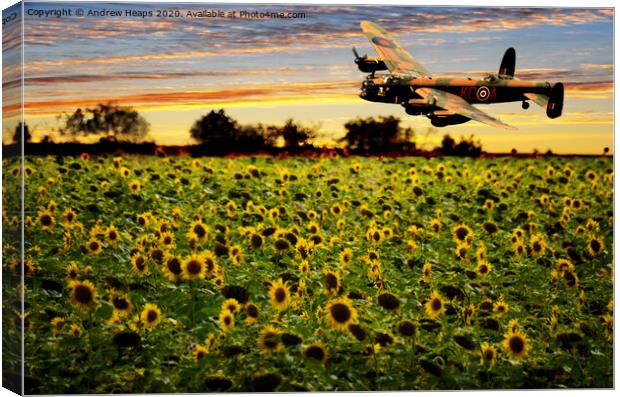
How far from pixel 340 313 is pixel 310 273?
32 cm

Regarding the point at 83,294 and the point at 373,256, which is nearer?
the point at 83,294

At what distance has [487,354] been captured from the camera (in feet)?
25.7

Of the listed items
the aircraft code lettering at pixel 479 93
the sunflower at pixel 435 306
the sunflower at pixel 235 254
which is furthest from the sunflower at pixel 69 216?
the aircraft code lettering at pixel 479 93

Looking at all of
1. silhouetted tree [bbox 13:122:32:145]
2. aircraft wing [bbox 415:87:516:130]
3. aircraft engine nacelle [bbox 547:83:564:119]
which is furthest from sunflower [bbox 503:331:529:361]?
silhouetted tree [bbox 13:122:32:145]

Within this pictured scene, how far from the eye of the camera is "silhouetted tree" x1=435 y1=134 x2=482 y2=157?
7.96 meters

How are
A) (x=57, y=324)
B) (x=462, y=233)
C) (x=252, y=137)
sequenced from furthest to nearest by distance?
(x=462, y=233) → (x=252, y=137) → (x=57, y=324)

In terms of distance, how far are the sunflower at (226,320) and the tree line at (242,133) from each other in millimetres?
998

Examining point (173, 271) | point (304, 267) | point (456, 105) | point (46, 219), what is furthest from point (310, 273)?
point (46, 219)

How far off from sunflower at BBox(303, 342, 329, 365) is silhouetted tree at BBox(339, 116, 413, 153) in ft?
4.04

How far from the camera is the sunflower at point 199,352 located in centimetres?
751

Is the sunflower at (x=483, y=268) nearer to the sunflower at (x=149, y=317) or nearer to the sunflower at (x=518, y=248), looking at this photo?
the sunflower at (x=518, y=248)

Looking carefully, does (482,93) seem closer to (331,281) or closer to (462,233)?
(462,233)

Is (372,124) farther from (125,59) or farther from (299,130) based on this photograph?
(125,59)

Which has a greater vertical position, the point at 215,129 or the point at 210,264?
the point at 215,129
